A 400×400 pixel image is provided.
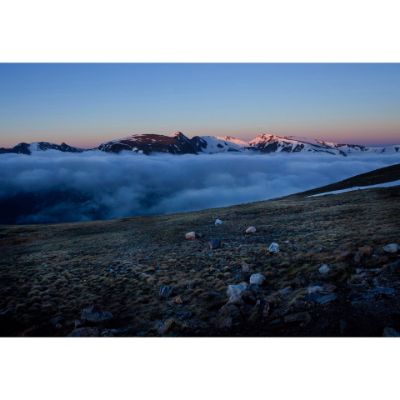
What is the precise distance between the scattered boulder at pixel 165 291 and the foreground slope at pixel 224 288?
0.04m

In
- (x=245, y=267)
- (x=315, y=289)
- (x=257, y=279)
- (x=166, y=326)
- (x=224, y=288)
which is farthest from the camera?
(x=245, y=267)

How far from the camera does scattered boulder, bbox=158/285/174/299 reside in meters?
7.43

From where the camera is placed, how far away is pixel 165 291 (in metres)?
7.55

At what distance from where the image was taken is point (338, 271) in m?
6.83

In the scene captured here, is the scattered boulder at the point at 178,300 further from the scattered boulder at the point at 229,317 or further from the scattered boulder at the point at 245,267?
the scattered boulder at the point at 245,267

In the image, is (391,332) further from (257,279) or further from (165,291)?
(165,291)

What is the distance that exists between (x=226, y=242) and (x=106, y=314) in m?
6.91

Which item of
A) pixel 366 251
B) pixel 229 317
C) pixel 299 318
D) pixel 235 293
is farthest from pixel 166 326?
pixel 366 251

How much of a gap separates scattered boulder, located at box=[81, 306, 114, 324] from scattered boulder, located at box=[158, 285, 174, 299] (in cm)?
140

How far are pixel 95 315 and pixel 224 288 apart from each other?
3239 mm

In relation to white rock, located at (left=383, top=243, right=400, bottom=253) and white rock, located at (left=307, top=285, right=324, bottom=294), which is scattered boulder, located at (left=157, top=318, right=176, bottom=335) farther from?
white rock, located at (left=383, top=243, right=400, bottom=253)

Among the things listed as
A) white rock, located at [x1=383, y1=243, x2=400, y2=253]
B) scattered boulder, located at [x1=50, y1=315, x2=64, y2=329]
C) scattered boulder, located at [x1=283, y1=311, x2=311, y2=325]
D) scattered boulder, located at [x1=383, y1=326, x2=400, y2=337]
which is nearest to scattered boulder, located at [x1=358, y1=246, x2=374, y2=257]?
white rock, located at [x1=383, y1=243, x2=400, y2=253]

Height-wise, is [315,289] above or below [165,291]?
above
